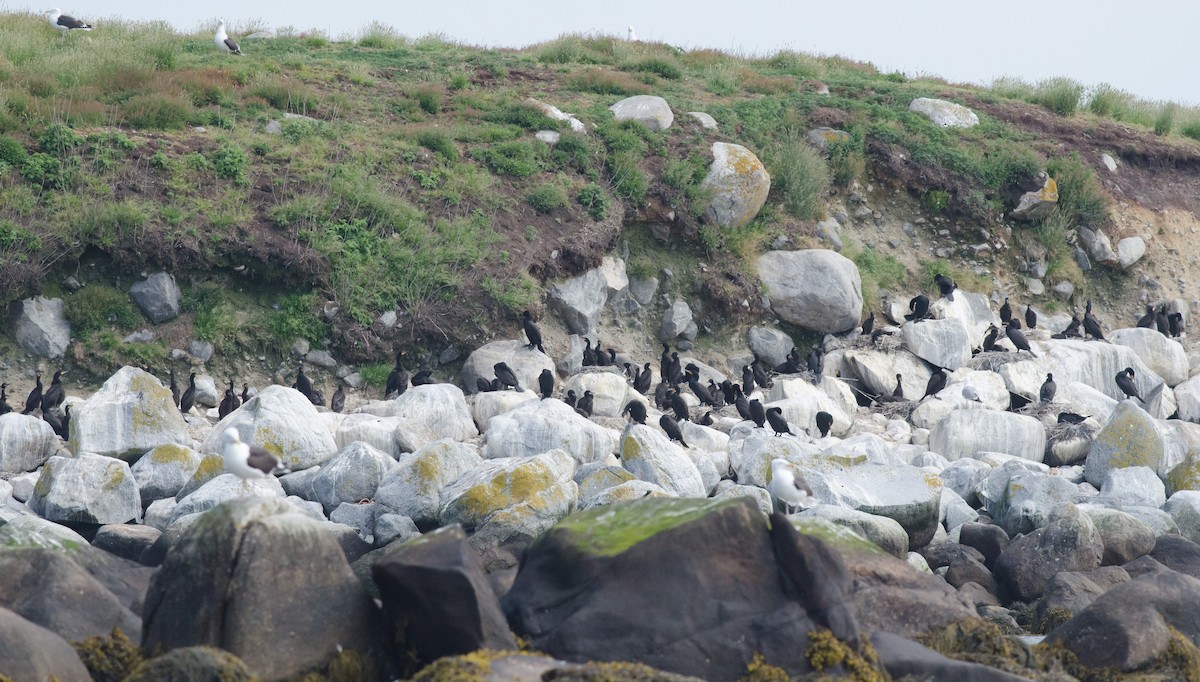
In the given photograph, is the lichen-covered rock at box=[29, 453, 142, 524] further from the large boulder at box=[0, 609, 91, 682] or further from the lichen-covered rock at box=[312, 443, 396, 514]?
the large boulder at box=[0, 609, 91, 682]

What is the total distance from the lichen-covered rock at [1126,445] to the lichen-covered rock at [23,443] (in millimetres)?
13454

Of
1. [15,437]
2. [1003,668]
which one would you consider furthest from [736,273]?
[1003,668]

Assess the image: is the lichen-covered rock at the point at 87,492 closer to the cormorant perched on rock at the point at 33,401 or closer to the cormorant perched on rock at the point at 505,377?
the cormorant perched on rock at the point at 33,401

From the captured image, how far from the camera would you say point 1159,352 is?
2514cm

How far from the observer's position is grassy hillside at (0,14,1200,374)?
67.2ft

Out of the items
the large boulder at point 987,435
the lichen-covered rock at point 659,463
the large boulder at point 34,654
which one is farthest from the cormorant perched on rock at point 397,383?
the large boulder at point 34,654

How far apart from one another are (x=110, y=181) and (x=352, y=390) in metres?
5.43

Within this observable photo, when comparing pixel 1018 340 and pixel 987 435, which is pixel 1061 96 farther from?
pixel 987 435

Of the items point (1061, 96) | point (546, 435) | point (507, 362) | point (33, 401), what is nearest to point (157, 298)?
point (33, 401)

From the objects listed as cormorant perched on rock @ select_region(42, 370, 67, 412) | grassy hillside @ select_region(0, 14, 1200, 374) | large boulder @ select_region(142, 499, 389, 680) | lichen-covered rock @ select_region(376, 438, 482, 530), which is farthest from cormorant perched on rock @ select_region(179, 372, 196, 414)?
large boulder @ select_region(142, 499, 389, 680)

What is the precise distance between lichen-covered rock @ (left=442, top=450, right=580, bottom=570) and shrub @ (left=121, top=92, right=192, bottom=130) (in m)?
12.6

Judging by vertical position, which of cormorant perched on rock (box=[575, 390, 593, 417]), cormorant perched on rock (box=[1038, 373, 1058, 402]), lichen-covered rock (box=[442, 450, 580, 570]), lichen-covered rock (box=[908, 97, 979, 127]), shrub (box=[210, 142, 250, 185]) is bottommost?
cormorant perched on rock (box=[575, 390, 593, 417])

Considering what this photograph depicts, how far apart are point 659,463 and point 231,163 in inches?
448

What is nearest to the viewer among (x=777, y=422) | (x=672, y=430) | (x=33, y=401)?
(x=672, y=430)
